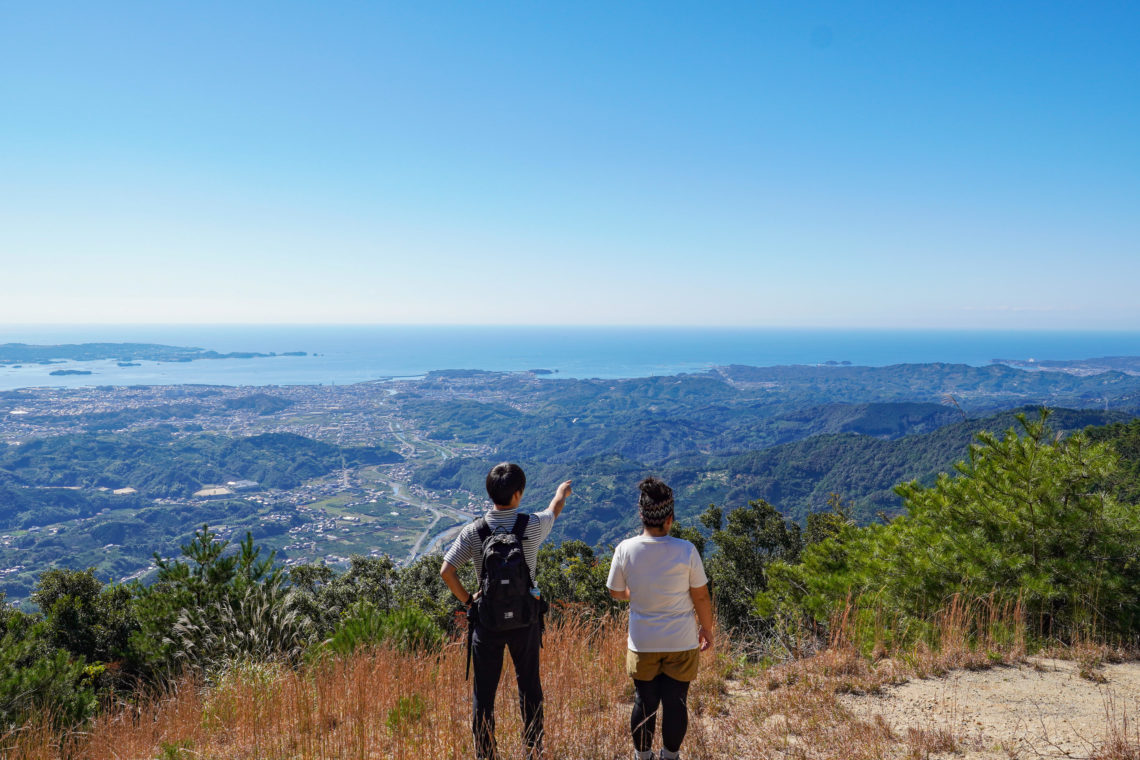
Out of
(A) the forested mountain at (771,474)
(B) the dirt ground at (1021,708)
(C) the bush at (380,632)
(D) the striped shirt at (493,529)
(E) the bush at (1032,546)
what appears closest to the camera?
(D) the striped shirt at (493,529)

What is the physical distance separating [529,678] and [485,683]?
25 centimetres

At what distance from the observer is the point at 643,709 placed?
2.96 meters

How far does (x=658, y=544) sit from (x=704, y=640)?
693 millimetres

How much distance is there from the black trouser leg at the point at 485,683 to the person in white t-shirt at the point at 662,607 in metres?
0.72

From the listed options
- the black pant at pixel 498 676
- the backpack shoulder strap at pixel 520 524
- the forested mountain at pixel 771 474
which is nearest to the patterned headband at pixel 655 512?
the backpack shoulder strap at pixel 520 524

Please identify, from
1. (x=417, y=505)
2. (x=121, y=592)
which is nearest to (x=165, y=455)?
(x=417, y=505)

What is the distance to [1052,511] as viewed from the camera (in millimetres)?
5145

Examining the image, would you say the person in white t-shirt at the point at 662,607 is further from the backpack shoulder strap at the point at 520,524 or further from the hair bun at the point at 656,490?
the backpack shoulder strap at the point at 520,524

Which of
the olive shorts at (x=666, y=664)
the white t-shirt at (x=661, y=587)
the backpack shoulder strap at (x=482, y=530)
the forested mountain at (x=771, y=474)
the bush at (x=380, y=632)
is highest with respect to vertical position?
the backpack shoulder strap at (x=482, y=530)

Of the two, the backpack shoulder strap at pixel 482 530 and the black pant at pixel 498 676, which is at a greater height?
the backpack shoulder strap at pixel 482 530

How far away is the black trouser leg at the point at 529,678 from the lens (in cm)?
293

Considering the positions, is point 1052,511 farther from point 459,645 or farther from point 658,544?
point 459,645

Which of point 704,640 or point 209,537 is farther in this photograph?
point 209,537

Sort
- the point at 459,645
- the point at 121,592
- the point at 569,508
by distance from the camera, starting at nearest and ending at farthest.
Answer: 1. the point at 459,645
2. the point at 121,592
3. the point at 569,508
